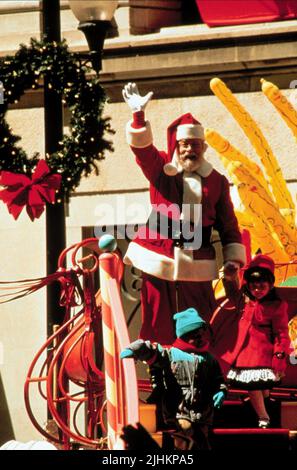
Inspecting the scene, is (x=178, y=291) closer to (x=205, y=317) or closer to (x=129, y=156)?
(x=205, y=317)

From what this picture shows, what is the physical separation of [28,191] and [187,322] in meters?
2.31

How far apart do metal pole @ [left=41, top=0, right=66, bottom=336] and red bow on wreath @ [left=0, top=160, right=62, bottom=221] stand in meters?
0.59

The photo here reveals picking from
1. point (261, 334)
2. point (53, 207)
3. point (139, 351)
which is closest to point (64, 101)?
point (53, 207)

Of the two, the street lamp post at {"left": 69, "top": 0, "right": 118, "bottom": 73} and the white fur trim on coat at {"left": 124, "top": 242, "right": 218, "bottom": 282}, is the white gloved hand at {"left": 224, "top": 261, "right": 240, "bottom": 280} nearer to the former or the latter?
the white fur trim on coat at {"left": 124, "top": 242, "right": 218, "bottom": 282}

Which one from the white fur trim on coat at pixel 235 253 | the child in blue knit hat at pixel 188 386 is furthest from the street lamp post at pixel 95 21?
the child in blue knit hat at pixel 188 386

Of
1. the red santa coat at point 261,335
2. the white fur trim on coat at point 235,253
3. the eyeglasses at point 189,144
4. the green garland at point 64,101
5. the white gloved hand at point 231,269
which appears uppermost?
the green garland at point 64,101

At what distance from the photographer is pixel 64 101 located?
46.0ft

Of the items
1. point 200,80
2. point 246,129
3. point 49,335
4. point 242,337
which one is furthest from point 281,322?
point 200,80

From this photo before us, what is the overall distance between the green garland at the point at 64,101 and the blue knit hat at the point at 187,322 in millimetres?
2820

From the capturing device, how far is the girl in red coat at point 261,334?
11.8 m

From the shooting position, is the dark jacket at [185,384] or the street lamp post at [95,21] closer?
the dark jacket at [185,384]

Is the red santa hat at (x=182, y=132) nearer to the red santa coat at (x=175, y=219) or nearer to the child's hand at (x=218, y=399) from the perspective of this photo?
the red santa coat at (x=175, y=219)

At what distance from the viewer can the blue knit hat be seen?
10695mm

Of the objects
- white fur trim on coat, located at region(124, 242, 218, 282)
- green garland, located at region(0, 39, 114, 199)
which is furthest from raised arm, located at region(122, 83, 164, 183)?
green garland, located at region(0, 39, 114, 199)
